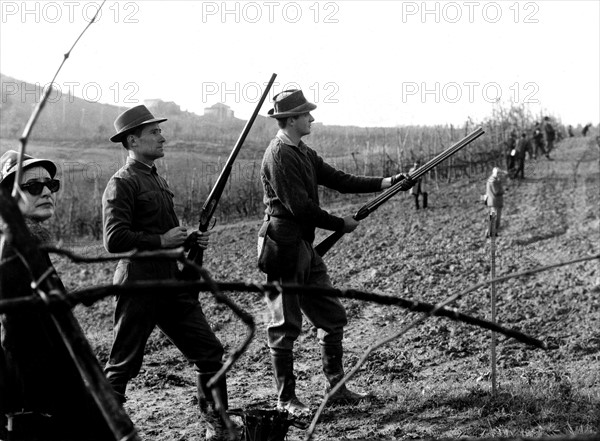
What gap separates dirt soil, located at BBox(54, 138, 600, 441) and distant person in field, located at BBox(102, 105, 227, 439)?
2.16 ft

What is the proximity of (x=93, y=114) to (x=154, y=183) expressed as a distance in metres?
101

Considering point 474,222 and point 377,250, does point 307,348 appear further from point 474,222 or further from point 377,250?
point 474,222

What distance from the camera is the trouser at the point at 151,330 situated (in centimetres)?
425

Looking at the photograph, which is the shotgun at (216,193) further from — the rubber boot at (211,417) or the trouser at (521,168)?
the trouser at (521,168)

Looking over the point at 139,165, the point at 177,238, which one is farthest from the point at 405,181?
the point at 139,165

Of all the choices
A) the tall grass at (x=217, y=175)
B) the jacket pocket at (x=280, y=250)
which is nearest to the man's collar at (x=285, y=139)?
the jacket pocket at (x=280, y=250)

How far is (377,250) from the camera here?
46.2ft

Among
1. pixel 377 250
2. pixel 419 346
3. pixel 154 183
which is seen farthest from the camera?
pixel 377 250

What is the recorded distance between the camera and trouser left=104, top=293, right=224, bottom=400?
4.25 m

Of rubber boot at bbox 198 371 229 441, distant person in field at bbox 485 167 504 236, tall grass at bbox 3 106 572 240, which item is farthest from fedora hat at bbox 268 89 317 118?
tall grass at bbox 3 106 572 240

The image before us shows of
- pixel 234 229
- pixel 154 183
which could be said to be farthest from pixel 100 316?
pixel 234 229

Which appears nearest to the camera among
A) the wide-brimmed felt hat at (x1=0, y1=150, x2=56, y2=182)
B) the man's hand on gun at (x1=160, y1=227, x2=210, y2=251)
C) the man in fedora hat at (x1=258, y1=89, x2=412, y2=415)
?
the wide-brimmed felt hat at (x1=0, y1=150, x2=56, y2=182)

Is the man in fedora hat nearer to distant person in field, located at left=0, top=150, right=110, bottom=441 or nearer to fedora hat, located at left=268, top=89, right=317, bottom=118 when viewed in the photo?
fedora hat, located at left=268, top=89, right=317, bottom=118

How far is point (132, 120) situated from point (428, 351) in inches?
140
